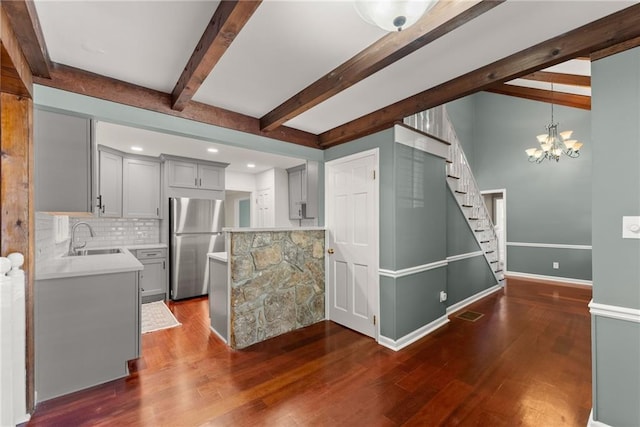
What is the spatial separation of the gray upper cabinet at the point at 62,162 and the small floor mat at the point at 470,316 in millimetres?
4239

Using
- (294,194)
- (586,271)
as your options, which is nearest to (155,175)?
(294,194)

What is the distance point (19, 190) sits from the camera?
5.59ft

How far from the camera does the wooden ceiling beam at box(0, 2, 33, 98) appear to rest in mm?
1303

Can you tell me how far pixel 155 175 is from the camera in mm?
4551

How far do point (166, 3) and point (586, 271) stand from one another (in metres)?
7.33

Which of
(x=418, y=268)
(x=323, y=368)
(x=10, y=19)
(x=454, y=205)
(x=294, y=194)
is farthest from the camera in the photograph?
(x=294, y=194)

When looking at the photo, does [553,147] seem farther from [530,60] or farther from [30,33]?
[30,33]

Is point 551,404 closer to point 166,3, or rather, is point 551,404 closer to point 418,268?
point 418,268

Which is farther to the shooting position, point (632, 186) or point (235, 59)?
point (235, 59)

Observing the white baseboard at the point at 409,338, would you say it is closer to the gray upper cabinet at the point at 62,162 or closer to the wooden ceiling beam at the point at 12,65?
the gray upper cabinet at the point at 62,162

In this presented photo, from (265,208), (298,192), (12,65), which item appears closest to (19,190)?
(12,65)

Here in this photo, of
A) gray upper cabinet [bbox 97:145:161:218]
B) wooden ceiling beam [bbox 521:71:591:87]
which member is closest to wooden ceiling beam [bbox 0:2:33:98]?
gray upper cabinet [bbox 97:145:161:218]

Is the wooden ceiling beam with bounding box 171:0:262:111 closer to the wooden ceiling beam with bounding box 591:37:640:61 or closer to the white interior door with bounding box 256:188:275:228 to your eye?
the wooden ceiling beam with bounding box 591:37:640:61

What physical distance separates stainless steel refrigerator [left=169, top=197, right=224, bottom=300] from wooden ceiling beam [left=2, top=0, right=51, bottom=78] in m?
2.82
